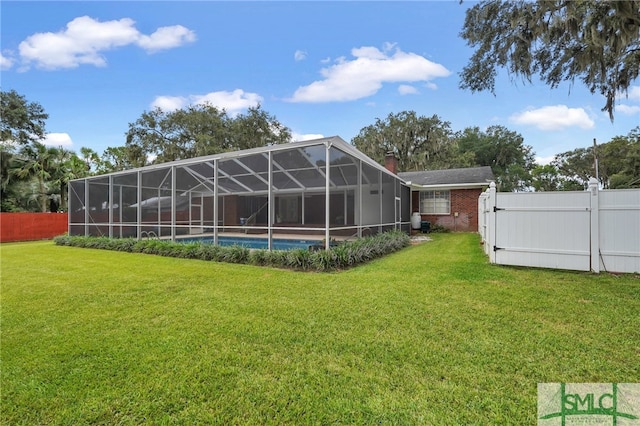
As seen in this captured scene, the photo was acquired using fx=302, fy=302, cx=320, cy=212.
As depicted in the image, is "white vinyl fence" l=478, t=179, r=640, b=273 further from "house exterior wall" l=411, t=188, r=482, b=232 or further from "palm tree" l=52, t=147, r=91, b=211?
"palm tree" l=52, t=147, r=91, b=211

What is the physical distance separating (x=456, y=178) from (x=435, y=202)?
1.70 meters

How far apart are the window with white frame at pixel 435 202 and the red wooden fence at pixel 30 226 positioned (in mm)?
19783

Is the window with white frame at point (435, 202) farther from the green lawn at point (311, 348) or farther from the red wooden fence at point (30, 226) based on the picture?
the red wooden fence at point (30, 226)

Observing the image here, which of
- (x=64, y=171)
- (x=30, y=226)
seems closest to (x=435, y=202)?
(x=30, y=226)

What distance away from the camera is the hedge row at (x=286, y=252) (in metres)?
6.59

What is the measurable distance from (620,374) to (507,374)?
0.87 m

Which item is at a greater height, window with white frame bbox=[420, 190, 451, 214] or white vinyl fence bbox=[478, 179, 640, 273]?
window with white frame bbox=[420, 190, 451, 214]

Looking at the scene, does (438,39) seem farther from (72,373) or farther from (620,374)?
(72,373)

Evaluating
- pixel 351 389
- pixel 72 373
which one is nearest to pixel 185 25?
pixel 72 373

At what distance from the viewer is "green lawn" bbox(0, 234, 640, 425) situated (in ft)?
6.64

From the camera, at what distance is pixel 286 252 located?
7.02 metres

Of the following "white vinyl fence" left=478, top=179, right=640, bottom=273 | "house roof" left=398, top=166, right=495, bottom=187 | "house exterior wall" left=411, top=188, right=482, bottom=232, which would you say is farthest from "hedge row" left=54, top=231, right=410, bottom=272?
"house roof" left=398, top=166, right=495, bottom=187

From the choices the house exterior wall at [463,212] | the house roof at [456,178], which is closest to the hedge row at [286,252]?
the house exterior wall at [463,212]

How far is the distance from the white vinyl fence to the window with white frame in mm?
9233
